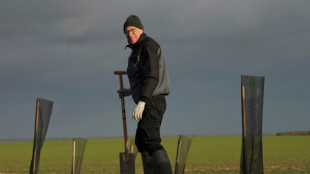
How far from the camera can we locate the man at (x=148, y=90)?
6457 millimetres

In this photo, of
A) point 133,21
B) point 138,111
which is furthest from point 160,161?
point 133,21

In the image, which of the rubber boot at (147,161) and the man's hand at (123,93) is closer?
the rubber boot at (147,161)

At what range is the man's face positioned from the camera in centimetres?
670

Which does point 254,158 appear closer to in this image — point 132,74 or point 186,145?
point 186,145

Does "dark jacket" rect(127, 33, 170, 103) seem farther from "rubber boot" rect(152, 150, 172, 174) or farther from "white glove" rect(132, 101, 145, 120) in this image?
"rubber boot" rect(152, 150, 172, 174)

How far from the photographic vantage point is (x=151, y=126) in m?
6.46

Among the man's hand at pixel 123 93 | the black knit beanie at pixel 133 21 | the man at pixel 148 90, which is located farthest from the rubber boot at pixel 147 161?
the black knit beanie at pixel 133 21

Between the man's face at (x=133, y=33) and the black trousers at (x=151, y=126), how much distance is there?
746 millimetres

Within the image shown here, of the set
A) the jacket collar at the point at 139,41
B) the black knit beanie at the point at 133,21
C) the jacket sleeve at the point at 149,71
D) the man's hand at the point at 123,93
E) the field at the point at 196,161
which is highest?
the black knit beanie at the point at 133,21

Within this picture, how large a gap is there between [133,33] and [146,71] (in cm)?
52

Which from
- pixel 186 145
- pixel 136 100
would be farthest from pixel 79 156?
pixel 136 100

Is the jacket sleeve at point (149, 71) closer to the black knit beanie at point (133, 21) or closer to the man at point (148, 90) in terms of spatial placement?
the man at point (148, 90)

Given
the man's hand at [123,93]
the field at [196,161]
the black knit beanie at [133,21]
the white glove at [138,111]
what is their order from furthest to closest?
1. the field at [196,161]
2. the man's hand at [123,93]
3. the black knit beanie at [133,21]
4. the white glove at [138,111]

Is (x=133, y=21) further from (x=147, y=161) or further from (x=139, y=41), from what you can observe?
(x=147, y=161)
